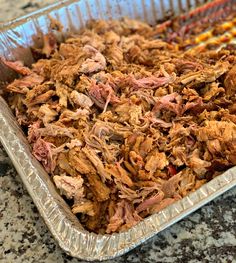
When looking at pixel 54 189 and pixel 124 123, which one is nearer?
pixel 54 189

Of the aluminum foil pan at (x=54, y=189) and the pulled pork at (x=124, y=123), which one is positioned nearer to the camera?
the aluminum foil pan at (x=54, y=189)

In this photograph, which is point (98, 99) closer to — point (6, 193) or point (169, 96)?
point (169, 96)

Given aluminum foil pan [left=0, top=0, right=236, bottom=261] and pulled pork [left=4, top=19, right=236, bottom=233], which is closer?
aluminum foil pan [left=0, top=0, right=236, bottom=261]

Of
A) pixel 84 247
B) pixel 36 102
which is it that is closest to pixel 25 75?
pixel 36 102
